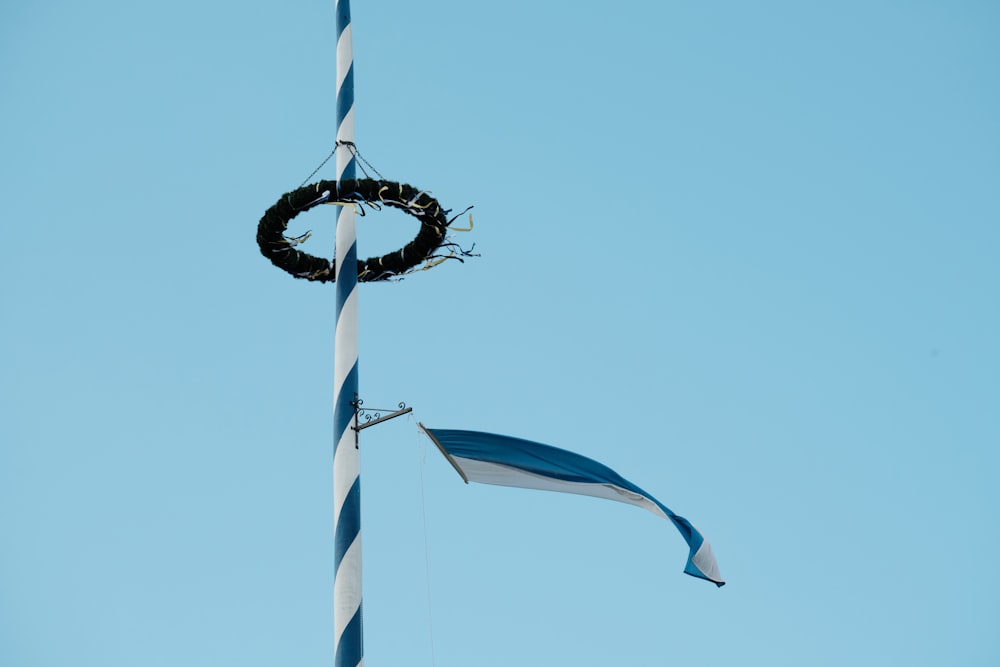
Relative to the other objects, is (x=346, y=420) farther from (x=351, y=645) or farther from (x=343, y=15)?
(x=343, y=15)

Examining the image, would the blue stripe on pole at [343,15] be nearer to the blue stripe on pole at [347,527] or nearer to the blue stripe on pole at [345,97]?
the blue stripe on pole at [345,97]

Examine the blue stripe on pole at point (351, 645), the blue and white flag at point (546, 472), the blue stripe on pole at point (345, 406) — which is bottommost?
the blue stripe on pole at point (351, 645)

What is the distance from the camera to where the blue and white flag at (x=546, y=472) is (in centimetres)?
1384

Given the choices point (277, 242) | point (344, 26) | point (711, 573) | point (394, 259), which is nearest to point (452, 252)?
point (394, 259)

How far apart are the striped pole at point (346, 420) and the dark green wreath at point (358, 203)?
1.61 feet

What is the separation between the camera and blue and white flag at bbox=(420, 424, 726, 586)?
1384 cm

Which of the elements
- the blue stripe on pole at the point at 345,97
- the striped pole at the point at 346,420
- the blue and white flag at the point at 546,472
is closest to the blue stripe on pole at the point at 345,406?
the striped pole at the point at 346,420

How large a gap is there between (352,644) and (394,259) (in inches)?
192

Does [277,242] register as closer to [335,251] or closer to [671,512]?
[335,251]

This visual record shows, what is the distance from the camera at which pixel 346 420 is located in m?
13.3

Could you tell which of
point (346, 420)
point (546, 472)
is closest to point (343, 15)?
point (346, 420)

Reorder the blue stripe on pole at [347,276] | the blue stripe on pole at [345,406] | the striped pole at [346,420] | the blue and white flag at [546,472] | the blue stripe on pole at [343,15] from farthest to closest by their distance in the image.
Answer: the blue stripe on pole at [343,15]
the blue stripe on pole at [347,276]
the blue and white flag at [546,472]
the blue stripe on pole at [345,406]
the striped pole at [346,420]

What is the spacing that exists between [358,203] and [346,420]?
101 inches

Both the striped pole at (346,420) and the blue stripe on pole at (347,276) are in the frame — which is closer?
the striped pole at (346,420)
